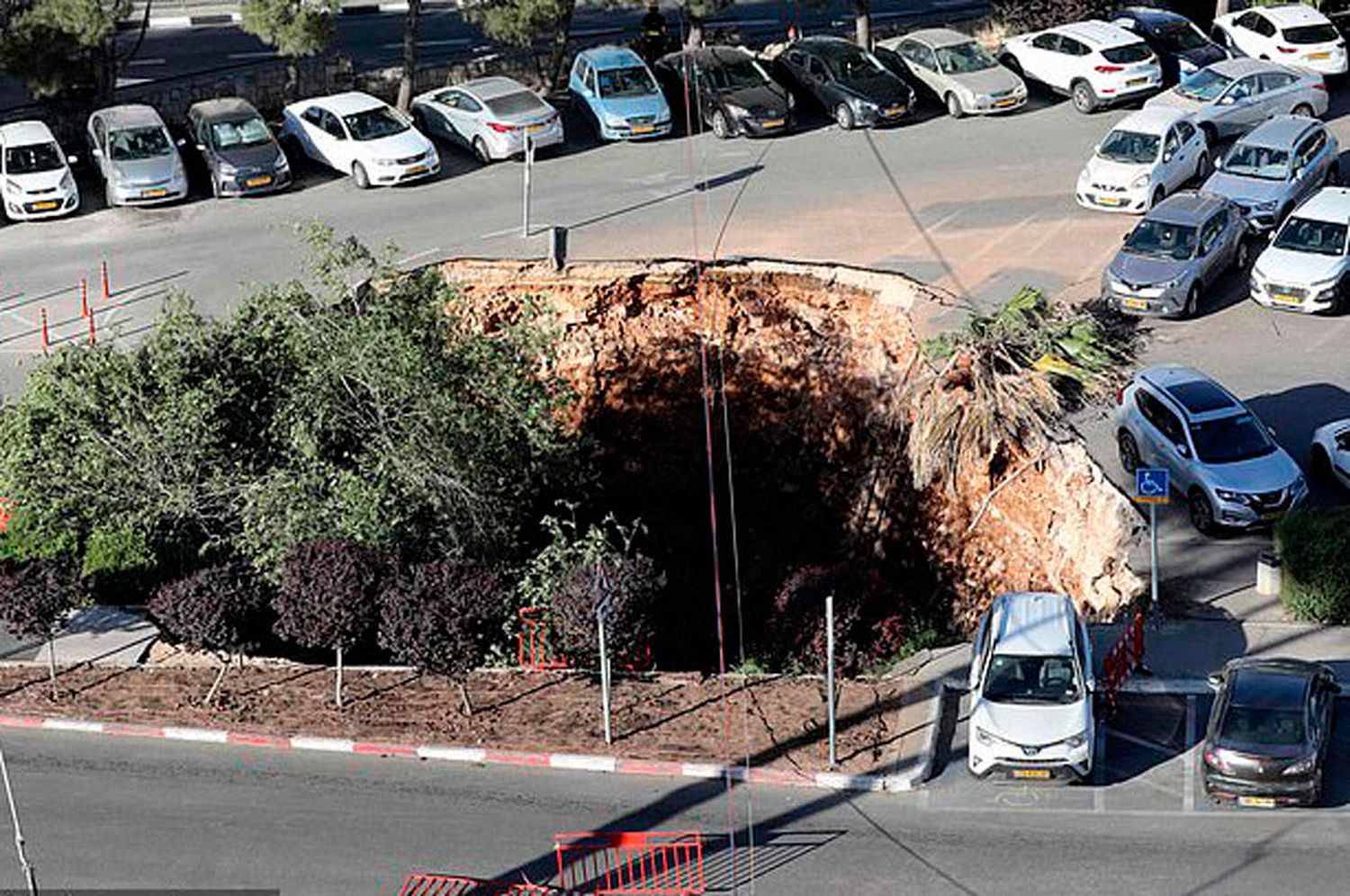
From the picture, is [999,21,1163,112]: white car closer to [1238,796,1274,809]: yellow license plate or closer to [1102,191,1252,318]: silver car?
[1102,191,1252,318]: silver car

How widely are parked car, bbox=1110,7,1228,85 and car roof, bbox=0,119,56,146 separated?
2242 centimetres

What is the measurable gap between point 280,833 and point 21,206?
21093 millimetres

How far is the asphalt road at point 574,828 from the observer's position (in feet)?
65.6

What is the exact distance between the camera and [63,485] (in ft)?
84.3

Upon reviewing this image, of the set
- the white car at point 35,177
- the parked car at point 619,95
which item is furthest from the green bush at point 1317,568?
the white car at point 35,177

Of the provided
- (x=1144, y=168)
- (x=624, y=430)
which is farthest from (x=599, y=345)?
(x=1144, y=168)

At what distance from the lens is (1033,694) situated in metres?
21.7

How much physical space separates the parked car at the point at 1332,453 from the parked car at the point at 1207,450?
0.55 m

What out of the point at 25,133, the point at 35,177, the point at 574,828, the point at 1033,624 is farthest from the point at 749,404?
the point at 25,133

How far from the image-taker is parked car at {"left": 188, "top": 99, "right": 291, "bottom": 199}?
39.3 meters

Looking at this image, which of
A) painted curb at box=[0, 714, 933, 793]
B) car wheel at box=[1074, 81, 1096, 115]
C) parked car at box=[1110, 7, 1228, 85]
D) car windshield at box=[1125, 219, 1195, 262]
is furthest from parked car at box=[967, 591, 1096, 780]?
parked car at box=[1110, 7, 1228, 85]

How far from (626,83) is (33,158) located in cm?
1198

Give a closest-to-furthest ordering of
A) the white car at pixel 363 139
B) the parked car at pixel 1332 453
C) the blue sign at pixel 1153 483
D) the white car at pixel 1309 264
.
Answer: the blue sign at pixel 1153 483 < the parked car at pixel 1332 453 < the white car at pixel 1309 264 < the white car at pixel 363 139

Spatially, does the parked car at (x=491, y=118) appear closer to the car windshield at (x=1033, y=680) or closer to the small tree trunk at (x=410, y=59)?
the small tree trunk at (x=410, y=59)
